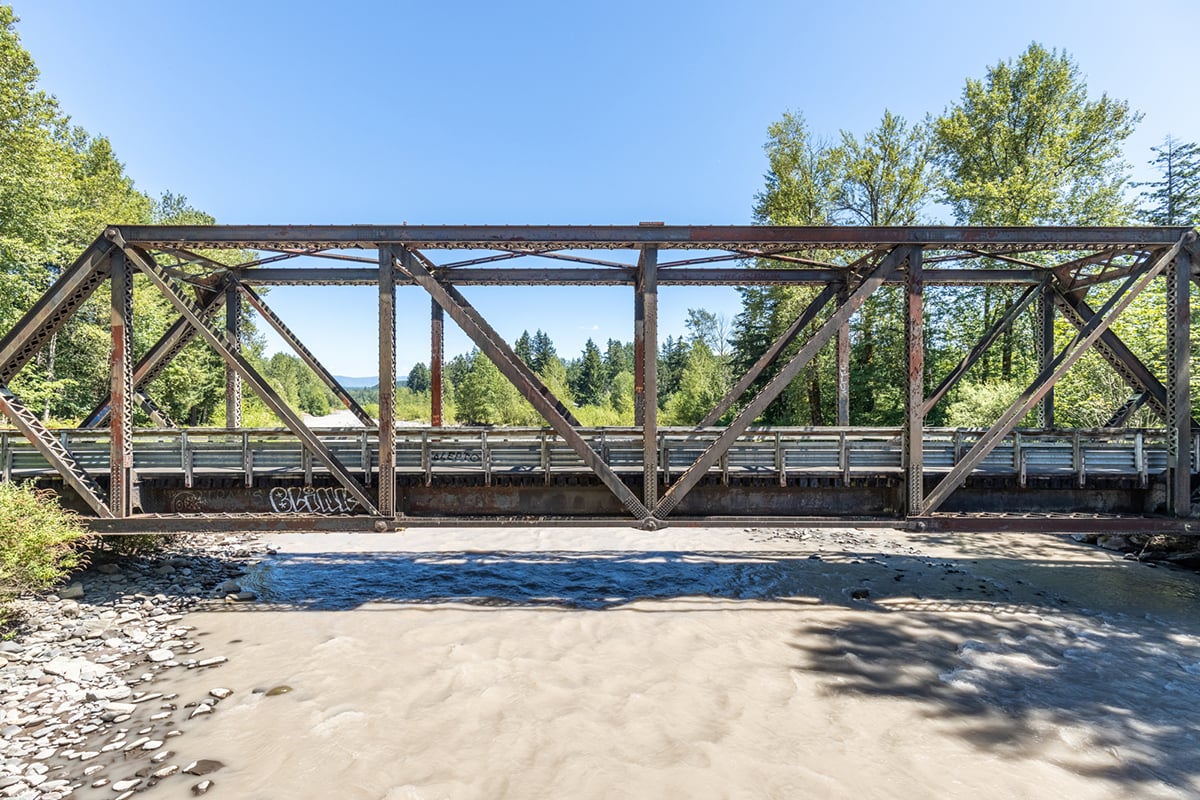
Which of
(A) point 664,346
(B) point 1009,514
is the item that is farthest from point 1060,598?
(A) point 664,346

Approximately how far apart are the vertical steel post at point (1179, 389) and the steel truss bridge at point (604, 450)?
36 millimetres

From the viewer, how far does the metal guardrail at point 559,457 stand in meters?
11.0

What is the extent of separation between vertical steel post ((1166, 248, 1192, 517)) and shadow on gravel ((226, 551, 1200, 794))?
117 inches

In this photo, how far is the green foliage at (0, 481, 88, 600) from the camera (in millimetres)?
9383

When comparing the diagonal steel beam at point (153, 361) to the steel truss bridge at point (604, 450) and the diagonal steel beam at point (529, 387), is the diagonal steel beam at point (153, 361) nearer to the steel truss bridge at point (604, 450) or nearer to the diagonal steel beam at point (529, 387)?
the steel truss bridge at point (604, 450)

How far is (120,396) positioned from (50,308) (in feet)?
7.33

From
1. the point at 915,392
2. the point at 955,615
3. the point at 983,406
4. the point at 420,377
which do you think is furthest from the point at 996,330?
the point at 420,377

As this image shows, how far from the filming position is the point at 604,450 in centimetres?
1120

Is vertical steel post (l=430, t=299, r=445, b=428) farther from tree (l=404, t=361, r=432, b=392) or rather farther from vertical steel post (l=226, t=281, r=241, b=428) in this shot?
tree (l=404, t=361, r=432, b=392)

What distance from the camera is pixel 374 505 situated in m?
10.9

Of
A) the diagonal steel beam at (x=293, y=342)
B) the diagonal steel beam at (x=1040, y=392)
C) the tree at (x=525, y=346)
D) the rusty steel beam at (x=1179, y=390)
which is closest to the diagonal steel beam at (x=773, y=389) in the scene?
the diagonal steel beam at (x=1040, y=392)

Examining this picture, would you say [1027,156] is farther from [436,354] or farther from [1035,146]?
[436,354]

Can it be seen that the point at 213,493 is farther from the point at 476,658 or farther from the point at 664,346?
the point at 664,346

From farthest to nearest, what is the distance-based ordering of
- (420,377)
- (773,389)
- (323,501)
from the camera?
1. (420,377)
2. (323,501)
3. (773,389)
